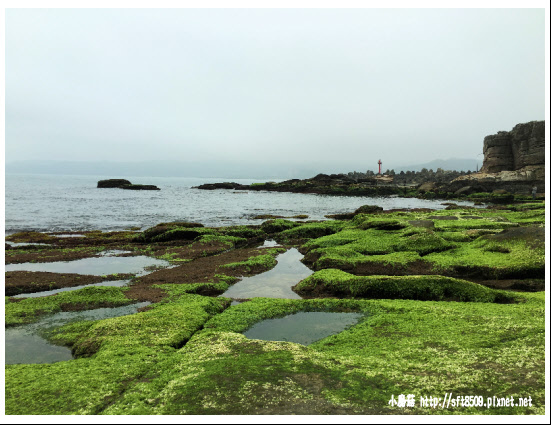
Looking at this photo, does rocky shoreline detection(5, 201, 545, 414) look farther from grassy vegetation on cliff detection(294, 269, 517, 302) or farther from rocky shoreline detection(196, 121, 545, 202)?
rocky shoreline detection(196, 121, 545, 202)

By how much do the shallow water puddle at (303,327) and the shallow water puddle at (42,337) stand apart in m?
5.40

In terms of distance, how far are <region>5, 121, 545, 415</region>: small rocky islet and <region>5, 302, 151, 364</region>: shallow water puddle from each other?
348 mm

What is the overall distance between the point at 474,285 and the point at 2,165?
15.9 meters

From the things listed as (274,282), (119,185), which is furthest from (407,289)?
(119,185)

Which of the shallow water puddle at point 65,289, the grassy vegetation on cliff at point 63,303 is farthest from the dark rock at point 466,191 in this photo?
the grassy vegetation on cliff at point 63,303

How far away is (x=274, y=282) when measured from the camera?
17484 mm

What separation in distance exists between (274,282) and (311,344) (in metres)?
7.85

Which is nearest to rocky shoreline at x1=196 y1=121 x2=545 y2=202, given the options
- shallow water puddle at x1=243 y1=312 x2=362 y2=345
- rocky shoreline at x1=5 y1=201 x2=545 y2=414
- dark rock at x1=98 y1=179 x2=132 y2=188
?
rocky shoreline at x1=5 y1=201 x2=545 y2=414

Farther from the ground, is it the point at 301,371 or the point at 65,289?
the point at 301,371

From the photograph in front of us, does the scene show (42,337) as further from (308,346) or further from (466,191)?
(466,191)

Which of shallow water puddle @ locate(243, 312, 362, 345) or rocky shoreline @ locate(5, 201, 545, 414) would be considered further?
shallow water puddle @ locate(243, 312, 362, 345)

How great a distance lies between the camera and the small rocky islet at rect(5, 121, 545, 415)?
6426mm

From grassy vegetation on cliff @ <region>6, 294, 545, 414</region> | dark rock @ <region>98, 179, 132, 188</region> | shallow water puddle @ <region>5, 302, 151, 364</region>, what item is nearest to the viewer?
grassy vegetation on cliff @ <region>6, 294, 545, 414</region>

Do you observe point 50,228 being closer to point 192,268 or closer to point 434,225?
point 192,268
